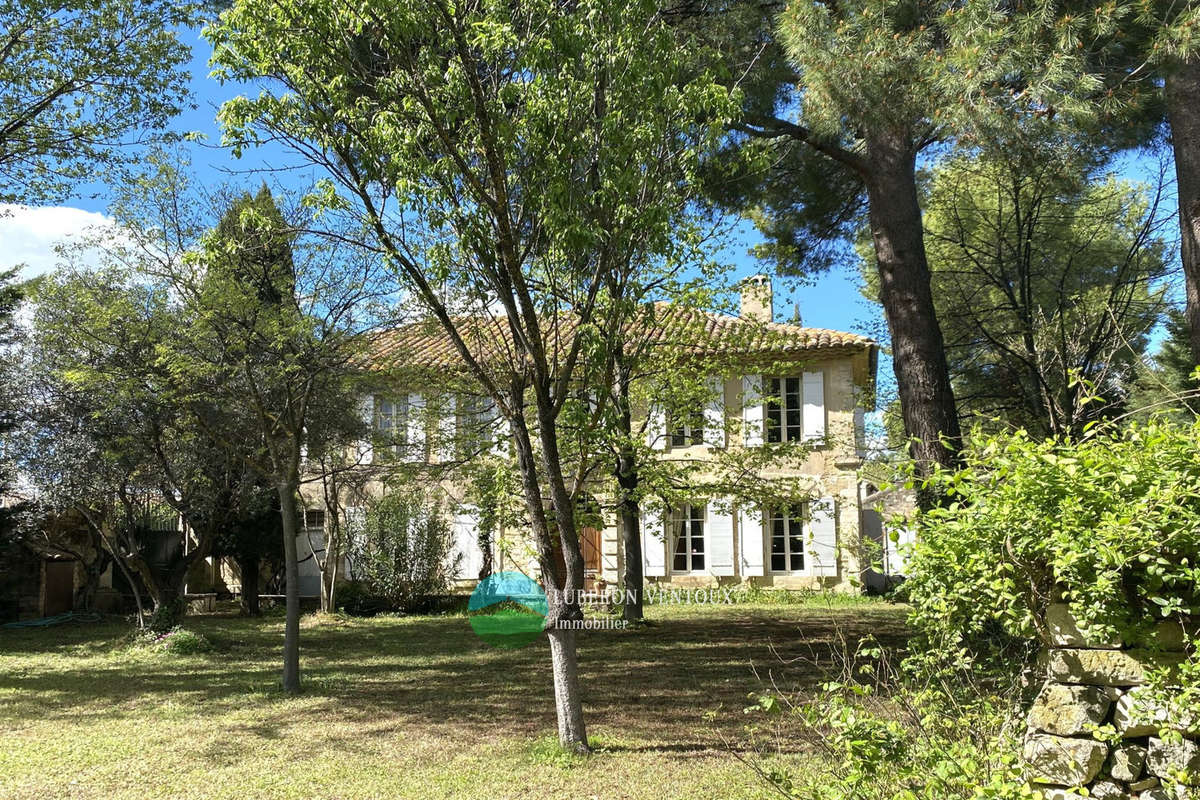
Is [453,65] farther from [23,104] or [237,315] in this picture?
[23,104]

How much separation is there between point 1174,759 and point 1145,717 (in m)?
0.19

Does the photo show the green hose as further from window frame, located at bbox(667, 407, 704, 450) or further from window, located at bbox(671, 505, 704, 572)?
window frame, located at bbox(667, 407, 704, 450)

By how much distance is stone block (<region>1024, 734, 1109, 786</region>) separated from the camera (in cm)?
337

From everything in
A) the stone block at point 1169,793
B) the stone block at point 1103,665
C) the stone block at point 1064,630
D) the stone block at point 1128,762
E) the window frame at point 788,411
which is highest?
the window frame at point 788,411

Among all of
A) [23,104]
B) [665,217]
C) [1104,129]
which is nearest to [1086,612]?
[665,217]

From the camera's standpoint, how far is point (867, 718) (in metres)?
3.36

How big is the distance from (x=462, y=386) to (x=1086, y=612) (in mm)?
9332

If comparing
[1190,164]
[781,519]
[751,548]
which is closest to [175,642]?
[751,548]

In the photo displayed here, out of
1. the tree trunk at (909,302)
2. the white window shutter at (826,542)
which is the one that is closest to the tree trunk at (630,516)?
the tree trunk at (909,302)

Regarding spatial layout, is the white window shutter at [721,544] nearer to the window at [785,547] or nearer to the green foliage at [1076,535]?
the window at [785,547]

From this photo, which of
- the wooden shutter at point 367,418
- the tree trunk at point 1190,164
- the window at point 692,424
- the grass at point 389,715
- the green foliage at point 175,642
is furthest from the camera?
the wooden shutter at point 367,418

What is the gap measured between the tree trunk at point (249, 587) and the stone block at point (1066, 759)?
1602 centimetres

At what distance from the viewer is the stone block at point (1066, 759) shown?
3.37 meters

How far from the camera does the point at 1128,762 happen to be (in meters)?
3.31
